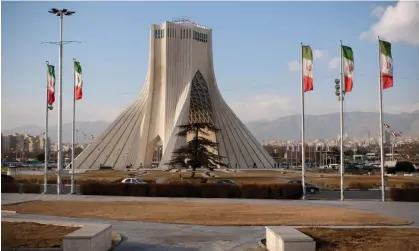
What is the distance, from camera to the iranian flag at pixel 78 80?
32.3 m

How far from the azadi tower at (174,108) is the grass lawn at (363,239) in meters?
53.2

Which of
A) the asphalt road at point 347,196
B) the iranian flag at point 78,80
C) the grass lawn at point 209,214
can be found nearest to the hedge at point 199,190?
the asphalt road at point 347,196

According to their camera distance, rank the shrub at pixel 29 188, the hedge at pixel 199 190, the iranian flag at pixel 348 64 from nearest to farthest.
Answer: the iranian flag at pixel 348 64 → the hedge at pixel 199 190 → the shrub at pixel 29 188

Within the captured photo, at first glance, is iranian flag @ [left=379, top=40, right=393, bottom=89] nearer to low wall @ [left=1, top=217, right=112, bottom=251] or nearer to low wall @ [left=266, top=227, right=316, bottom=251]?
low wall @ [left=266, top=227, right=316, bottom=251]

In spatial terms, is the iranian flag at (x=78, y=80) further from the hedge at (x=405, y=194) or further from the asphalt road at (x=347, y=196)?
the hedge at (x=405, y=194)

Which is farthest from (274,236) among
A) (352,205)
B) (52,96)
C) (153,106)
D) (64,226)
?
A: (153,106)

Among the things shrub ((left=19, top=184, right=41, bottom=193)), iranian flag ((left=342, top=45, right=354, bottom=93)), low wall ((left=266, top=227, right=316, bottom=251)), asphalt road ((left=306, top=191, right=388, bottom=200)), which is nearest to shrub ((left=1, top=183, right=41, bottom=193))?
shrub ((left=19, top=184, right=41, bottom=193))

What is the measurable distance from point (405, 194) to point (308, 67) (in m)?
8.88

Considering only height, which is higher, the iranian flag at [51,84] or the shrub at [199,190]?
the iranian flag at [51,84]

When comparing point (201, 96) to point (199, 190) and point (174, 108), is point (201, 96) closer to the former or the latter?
point (174, 108)

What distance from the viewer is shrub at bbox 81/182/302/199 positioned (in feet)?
100

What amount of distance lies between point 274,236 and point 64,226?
6.14 meters

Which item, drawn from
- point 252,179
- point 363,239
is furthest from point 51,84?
point 363,239

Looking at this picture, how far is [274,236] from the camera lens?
12312 mm
